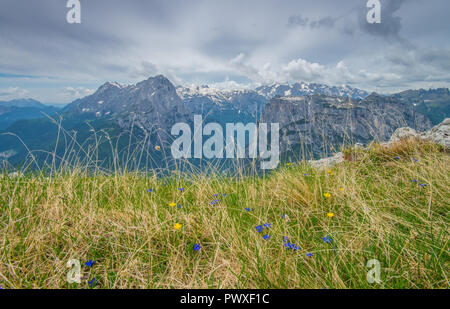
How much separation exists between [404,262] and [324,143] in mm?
4221

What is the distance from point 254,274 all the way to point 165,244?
1055 millimetres

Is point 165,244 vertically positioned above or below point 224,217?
below

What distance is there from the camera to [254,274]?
186 centimetres

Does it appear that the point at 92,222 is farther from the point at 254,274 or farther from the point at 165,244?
the point at 254,274
